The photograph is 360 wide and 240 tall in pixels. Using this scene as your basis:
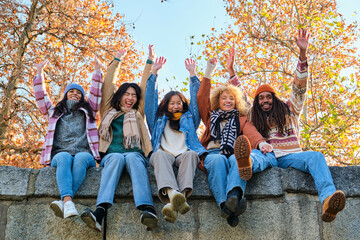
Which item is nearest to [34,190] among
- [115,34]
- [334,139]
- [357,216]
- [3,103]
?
[357,216]

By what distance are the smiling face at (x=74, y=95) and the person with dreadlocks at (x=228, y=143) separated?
4.60 ft

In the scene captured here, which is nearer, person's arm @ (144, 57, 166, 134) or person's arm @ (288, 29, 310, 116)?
person's arm @ (288, 29, 310, 116)

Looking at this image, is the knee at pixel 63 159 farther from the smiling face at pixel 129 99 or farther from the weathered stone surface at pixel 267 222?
the weathered stone surface at pixel 267 222

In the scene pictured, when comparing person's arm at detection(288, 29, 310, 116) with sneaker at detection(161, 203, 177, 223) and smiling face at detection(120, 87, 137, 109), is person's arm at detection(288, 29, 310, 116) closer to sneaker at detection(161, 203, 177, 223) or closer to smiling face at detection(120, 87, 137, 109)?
smiling face at detection(120, 87, 137, 109)

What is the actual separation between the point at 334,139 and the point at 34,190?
28.0ft

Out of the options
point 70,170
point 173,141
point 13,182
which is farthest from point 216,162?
point 13,182

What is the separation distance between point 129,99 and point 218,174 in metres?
1.62

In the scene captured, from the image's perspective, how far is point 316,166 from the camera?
3.66 metres

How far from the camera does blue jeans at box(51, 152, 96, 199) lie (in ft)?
11.7

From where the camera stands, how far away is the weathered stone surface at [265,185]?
3758mm

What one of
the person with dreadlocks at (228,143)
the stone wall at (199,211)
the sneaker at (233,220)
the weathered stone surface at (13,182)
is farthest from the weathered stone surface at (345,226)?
the weathered stone surface at (13,182)

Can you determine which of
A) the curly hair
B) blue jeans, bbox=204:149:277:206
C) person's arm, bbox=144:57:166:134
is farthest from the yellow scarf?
blue jeans, bbox=204:149:277:206

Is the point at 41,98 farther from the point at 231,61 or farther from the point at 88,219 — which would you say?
the point at 231,61

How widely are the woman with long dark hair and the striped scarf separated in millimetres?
729
